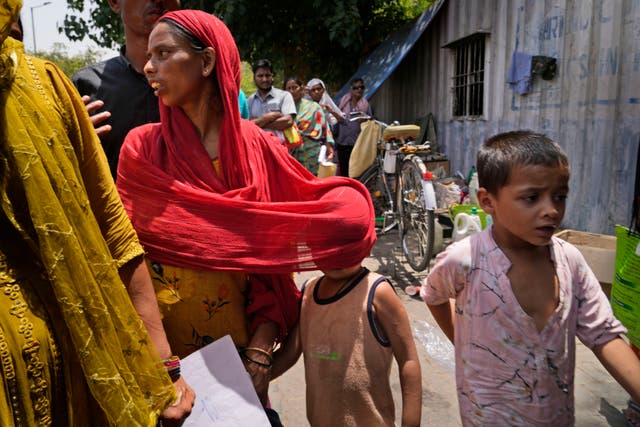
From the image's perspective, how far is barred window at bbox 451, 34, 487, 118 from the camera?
7480 mm

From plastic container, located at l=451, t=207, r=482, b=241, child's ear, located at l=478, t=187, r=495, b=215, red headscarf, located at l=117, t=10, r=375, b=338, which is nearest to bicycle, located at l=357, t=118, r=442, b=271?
plastic container, located at l=451, t=207, r=482, b=241

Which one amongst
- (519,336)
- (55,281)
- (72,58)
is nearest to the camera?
(55,281)

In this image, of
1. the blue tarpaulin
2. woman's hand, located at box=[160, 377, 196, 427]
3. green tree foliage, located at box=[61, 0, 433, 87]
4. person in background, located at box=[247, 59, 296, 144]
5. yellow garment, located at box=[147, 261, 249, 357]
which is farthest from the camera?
green tree foliage, located at box=[61, 0, 433, 87]

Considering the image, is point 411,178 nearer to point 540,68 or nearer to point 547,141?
point 540,68

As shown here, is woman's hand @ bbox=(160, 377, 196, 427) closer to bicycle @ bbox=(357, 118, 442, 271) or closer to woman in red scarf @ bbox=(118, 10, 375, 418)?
woman in red scarf @ bbox=(118, 10, 375, 418)

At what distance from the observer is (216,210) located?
1374 mm

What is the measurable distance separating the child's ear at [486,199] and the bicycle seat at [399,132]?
12.9 feet

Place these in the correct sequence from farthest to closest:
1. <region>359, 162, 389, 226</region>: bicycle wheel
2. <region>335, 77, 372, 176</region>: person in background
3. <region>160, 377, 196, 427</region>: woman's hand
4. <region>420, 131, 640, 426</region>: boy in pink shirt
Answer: <region>335, 77, 372, 176</region>: person in background < <region>359, 162, 389, 226</region>: bicycle wheel < <region>420, 131, 640, 426</region>: boy in pink shirt < <region>160, 377, 196, 427</region>: woman's hand

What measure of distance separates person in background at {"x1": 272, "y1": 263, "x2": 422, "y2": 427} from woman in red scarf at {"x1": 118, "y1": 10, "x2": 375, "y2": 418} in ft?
0.62

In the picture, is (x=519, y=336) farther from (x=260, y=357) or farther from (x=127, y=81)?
(x=127, y=81)

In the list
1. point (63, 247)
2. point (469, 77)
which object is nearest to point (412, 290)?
point (63, 247)

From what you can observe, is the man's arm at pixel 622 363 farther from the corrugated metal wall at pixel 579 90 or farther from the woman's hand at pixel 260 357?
the corrugated metal wall at pixel 579 90

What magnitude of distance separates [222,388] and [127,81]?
4.14ft

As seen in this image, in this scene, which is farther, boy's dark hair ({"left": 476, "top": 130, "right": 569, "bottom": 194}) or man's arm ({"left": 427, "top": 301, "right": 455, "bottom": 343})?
man's arm ({"left": 427, "top": 301, "right": 455, "bottom": 343})
